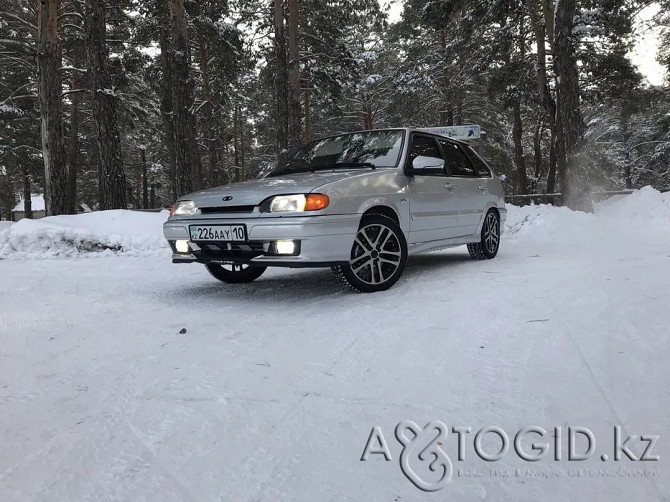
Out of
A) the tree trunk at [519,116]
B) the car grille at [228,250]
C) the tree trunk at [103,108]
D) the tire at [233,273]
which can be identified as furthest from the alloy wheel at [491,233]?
the tree trunk at [519,116]

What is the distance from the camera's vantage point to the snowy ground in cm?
148

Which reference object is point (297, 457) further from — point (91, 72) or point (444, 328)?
point (91, 72)

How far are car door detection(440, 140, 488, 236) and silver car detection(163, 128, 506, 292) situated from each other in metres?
0.03

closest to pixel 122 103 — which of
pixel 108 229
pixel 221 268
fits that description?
pixel 108 229

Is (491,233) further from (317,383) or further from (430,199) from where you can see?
(317,383)

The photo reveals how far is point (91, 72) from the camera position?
11.1 m

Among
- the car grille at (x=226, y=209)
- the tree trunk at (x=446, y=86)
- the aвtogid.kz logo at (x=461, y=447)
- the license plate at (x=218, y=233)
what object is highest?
the tree trunk at (x=446, y=86)

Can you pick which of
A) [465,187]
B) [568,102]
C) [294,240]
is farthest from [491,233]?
[568,102]

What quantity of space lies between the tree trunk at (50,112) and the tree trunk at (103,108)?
144 centimetres

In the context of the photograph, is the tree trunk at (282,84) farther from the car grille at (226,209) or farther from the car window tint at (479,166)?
the car grille at (226,209)

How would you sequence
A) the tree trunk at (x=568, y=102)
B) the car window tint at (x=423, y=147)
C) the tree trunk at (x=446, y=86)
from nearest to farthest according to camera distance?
the car window tint at (x=423, y=147)
the tree trunk at (x=568, y=102)
the tree trunk at (x=446, y=86)

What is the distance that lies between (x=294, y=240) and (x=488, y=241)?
3652 mm

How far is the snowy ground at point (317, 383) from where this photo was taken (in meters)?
1.48

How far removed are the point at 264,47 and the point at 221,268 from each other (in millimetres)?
15192
